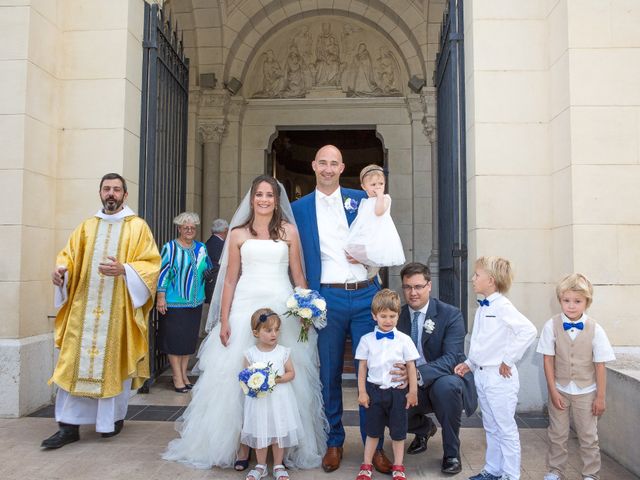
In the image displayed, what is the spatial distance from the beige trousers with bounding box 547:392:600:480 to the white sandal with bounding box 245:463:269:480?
1.60 meters

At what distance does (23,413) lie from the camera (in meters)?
4.27

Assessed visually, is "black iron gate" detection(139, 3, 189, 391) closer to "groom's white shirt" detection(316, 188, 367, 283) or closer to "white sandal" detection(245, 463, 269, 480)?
"groom's white shirt" detection(316, 188, 367, 283)

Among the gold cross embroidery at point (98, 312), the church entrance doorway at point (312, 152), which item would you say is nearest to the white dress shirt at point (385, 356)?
the gold cross embroidery at point (98, 312)

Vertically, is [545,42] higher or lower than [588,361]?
higher

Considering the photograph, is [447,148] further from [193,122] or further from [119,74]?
[193,122]

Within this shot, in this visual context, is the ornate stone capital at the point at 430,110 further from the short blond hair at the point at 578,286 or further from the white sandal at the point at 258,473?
the white sandal at the point at 258,473

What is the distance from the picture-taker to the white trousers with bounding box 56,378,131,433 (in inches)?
146

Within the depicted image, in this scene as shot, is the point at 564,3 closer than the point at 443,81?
Yes

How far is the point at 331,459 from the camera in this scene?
3.25 metres

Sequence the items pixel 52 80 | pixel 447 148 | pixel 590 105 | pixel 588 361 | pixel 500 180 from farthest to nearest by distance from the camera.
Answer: pixel 447 148
pixel 52 80
pixel 500 180
pixel 590 105
pixel 588 361

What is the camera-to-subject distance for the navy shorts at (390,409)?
118 inches

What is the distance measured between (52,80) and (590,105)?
14.7 feet

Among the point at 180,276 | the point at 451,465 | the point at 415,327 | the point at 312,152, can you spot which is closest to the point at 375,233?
the point at 415,327

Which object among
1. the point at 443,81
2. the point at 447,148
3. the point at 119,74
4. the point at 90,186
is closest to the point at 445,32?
the point at 443,81
